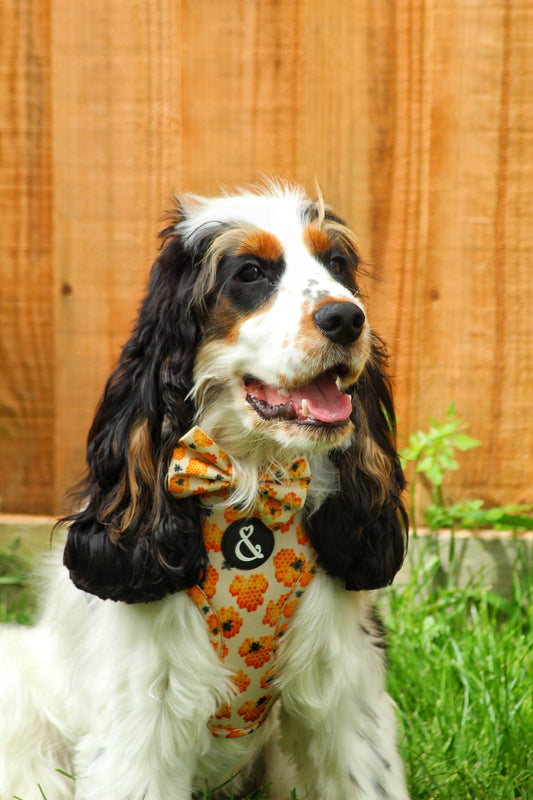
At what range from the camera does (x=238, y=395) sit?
2.43 metres

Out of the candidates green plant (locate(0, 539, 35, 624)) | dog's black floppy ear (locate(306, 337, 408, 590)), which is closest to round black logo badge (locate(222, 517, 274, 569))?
dog's black floppy ear (locate(306, 337, 408, 590))

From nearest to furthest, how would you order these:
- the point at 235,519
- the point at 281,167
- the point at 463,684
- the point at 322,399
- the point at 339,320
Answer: the point at 339,320, the point at 322,399, the point at 235,519, the point at 463,684, the point at 281,167

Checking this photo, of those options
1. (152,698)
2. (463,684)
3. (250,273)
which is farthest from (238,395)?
(463,684)

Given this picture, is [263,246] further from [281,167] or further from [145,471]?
[281,167]

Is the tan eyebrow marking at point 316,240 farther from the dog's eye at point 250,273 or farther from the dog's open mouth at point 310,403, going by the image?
the dog's open mouth at point 310,403

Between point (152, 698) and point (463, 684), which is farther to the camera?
point (463, 684)

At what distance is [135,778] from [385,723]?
68cm

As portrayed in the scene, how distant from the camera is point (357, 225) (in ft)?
13.1

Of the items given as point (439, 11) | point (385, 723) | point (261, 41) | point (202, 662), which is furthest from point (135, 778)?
point (439, 11)

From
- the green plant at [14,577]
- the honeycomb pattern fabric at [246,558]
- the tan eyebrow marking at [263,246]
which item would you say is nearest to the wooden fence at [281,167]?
the green plant at [14,577]

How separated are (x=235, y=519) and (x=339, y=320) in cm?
58

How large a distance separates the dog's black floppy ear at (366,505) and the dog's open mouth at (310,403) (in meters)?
0.20

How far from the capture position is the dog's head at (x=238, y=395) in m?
2.30

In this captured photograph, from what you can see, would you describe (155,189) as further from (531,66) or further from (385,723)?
(385,723)
